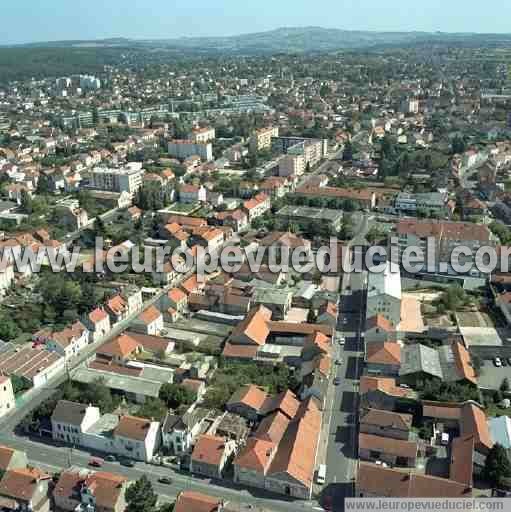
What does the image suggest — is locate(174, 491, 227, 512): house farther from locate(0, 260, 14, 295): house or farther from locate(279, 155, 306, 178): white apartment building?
locate(279, 155, 306, 178): white apartment building

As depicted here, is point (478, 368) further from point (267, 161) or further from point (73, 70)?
point (73, 70)

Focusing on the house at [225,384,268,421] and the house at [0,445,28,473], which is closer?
the house at [0,445,28,473]

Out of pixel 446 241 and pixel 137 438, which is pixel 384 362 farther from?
pixel 446 241

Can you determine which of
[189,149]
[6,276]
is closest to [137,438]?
[6,276]

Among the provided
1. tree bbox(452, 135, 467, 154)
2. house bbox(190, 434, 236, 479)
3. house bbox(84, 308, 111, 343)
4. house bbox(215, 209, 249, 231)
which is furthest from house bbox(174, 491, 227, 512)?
tree bbox(452, 135, 467, 154)

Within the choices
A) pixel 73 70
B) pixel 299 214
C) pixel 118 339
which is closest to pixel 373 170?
pixel 299 214

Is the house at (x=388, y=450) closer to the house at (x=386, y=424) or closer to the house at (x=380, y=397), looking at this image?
the house at (x=386, y=424)
